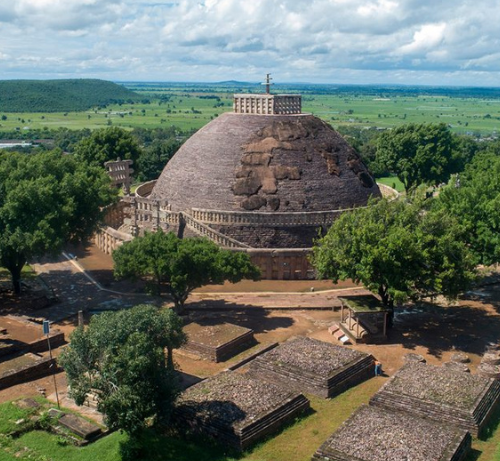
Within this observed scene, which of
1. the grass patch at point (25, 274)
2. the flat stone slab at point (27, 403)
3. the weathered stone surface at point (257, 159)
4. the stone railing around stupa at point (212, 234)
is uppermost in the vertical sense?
the weathered stone surface at point (257, 159)

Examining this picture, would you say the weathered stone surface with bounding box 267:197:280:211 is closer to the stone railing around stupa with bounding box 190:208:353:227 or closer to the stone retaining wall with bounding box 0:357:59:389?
the stone railing around stupa with bounding box 190:208:353:227

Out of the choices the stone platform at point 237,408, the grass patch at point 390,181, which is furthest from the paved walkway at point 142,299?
the grass patch at point 390,181

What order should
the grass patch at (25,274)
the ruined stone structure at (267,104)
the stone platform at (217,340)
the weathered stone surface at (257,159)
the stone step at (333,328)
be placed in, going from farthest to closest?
the ruined stone structure at (267,104)
the weathered stone surface at (257,159)
the grass patch at (25,274)
the stone step at (333,328)
the stone platform at (217,340)

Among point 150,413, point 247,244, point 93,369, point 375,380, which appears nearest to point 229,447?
point 150,413

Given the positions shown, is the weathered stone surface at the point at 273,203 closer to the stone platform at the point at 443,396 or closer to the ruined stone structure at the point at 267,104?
the ruined stone structure at the point at 267,104

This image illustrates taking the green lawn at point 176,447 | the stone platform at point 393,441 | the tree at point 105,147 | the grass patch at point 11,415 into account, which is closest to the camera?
the stone platform at point 393,441

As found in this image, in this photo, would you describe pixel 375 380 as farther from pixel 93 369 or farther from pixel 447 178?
pixel 447 178

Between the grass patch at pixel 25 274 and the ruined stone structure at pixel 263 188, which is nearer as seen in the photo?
the grass patch at pixel 25 274
